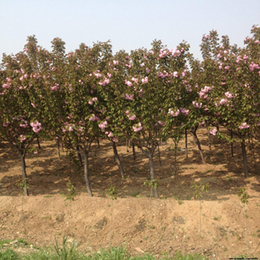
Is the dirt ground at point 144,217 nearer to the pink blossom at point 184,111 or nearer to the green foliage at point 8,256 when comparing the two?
the green foliage at point 8,256

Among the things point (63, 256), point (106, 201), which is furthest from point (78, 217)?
point (63, 256)

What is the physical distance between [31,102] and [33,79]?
4.68ft

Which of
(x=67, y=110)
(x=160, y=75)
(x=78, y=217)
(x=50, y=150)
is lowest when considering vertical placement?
(x=78, y=217)

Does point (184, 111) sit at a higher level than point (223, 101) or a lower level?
lower

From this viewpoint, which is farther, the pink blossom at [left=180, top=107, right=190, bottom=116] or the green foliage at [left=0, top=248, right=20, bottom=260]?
the pink blossom at [left=180, top=107, right=190, bottom=116]

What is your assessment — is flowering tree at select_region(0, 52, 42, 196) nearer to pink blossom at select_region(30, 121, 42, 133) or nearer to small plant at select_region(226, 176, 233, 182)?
pink blossom at select_region(30, 121, 42, 133)

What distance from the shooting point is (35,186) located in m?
18.5

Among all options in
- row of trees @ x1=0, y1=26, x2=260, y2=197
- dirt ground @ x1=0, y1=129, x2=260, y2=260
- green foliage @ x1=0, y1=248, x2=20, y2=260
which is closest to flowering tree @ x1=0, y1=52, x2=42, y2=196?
row of trees @ x1=0, y1=26, x2=260, y2=197

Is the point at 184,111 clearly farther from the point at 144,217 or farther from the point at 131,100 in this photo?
the point at 144,217

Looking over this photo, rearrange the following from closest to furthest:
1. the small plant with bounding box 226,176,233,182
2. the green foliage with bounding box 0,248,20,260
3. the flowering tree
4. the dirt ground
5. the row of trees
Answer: the green foliage with bounding box 0,248,20,260, the dirt ground, the row of trees, the flowering tree, the small plant with bounding box 226,176,233,182

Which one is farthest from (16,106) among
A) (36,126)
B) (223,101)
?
(223,101)

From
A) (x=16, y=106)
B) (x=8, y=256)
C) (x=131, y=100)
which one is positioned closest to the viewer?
(x=8, y=256)

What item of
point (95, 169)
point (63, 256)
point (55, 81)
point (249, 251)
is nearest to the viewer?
point (63, 256)

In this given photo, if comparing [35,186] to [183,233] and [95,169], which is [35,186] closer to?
[95,169]
